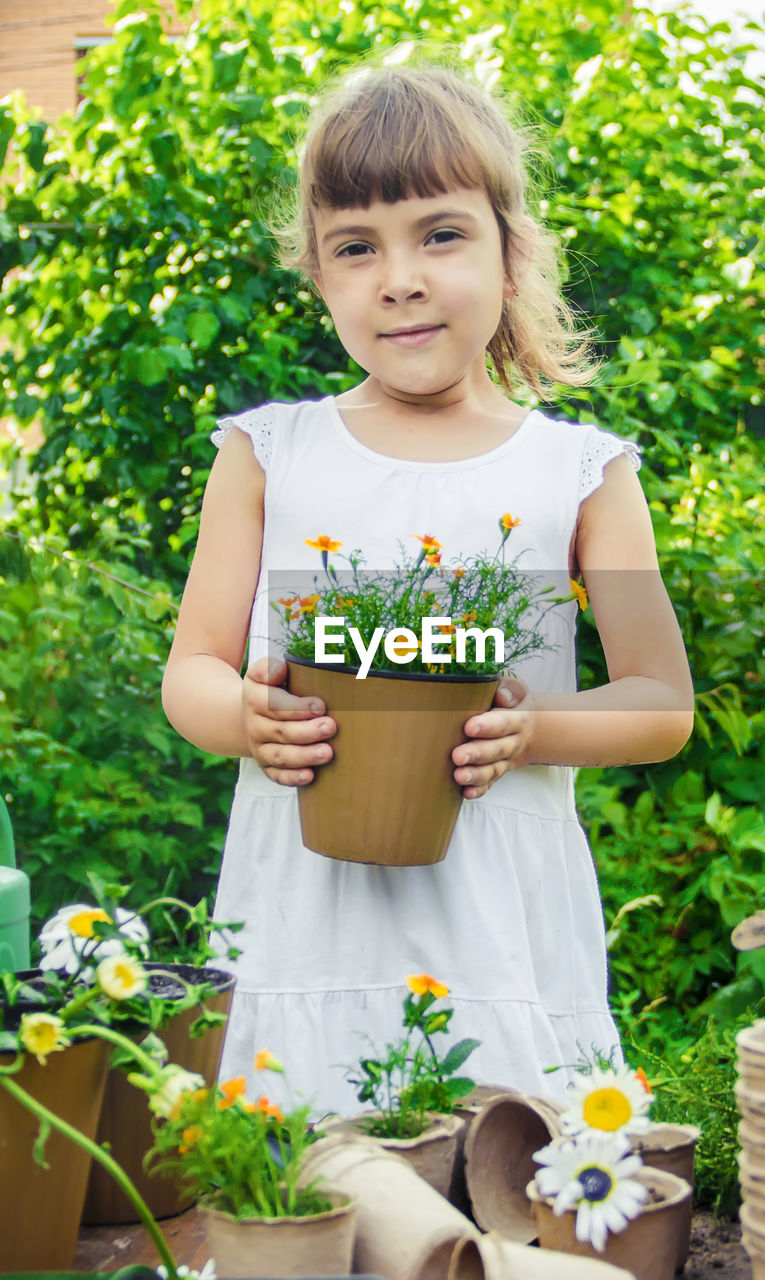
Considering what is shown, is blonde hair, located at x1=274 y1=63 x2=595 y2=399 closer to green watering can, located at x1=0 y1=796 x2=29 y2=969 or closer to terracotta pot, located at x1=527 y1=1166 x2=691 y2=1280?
A: green watering can, located at x1=0 y1=796 x2=29 y2=969

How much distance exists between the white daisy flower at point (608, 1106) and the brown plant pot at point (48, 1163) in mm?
279

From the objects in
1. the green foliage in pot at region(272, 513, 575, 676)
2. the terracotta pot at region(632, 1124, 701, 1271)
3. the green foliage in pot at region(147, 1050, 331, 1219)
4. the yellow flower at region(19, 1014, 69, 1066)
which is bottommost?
the terracotta pot at region(632, 1124, 701, 1271)

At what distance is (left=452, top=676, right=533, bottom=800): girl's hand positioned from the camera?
86cm

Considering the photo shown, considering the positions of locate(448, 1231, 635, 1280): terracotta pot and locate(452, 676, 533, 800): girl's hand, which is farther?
locate(452, 676, 533, 800): girl's hand

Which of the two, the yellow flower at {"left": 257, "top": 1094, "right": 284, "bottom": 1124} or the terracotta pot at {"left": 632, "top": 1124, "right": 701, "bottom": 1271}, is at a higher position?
the yellow flower at {"left": 257, "top": 1094, "right": 284, "bottom": 1124}

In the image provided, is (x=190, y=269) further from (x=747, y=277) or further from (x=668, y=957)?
(x=668, y=957)

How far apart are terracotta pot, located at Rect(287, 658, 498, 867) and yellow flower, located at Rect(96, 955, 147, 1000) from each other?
0.24 metres

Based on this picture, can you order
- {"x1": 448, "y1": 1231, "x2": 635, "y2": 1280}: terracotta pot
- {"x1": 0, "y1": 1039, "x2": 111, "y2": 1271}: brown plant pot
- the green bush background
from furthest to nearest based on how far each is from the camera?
the green bush background
{"x1": 0, "y1": 1039, "x2": 111, "y2": 1271}: brown plant pot
{"x1": 448, "y1": 1231, "x2": 635, "y2": 1280}: terracotta pot

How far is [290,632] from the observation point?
914 millimetres

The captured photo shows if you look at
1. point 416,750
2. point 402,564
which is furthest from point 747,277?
point 416,750

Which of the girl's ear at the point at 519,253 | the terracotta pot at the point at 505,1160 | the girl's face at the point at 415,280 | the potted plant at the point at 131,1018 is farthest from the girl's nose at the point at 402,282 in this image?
the terracotta pot at the point at 505,1160

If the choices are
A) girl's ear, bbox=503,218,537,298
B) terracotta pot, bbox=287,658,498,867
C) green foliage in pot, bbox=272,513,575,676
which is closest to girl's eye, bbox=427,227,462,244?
girl's ear, bbox=503,218,537,298

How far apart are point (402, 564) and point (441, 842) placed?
1.20 ft

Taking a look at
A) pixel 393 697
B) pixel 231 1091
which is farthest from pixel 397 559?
pixel 231 1091
